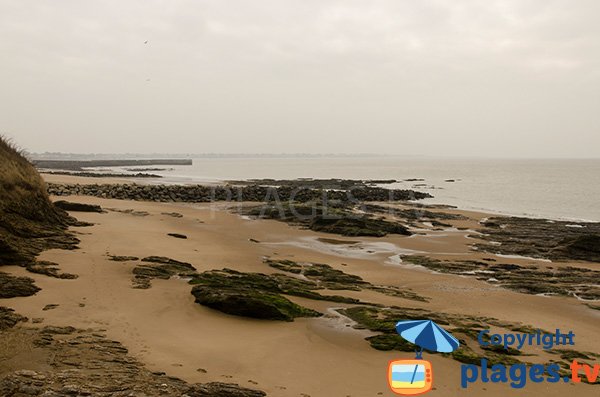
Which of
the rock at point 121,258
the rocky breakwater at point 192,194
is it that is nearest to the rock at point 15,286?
the rock at point 121,258

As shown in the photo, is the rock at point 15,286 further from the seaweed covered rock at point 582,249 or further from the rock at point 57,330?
the seaweed covered rock at point 582,249

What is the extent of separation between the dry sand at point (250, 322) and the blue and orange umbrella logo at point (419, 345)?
2.78 feet

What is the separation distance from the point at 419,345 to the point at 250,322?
4879mm

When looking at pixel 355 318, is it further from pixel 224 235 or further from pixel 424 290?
pixel 224 235

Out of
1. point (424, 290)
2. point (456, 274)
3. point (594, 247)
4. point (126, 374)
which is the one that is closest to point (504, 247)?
point (594, 247)

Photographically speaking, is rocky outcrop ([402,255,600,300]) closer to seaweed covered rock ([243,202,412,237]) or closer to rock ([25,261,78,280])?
seaweed covered rock ([243,202,412,237])

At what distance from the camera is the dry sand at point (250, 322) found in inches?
314

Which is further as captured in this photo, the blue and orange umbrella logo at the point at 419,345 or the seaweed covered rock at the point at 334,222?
the seaweed covered rock at the point at 334,222

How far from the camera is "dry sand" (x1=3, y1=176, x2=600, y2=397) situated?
7.97 m

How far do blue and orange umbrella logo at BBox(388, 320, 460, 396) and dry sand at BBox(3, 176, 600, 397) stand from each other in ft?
2.78

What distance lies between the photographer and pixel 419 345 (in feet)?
22.1

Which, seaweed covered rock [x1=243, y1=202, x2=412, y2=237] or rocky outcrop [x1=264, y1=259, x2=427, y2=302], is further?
seaweed covered rock [x1=243, y1=202, x2=412, y2=237]

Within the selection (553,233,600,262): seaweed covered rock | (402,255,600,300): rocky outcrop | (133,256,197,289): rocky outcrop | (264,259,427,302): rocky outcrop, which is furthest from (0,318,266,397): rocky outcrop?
(553,233,600,262): seaweed covered rock

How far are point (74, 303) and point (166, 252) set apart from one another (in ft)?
26.1
